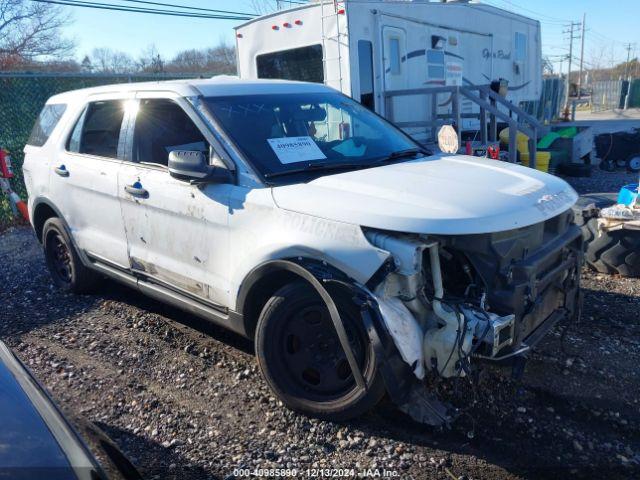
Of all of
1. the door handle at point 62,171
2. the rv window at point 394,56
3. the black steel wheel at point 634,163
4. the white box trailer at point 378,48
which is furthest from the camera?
the black steel wheel at point 634,163

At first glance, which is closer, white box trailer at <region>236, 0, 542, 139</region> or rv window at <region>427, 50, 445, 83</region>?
white box trailer at <region>236, 0, 542, 139</region>

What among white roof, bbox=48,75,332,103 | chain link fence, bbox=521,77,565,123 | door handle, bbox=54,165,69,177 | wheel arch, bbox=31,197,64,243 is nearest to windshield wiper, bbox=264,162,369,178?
white roof, bbox=48,75,332,103

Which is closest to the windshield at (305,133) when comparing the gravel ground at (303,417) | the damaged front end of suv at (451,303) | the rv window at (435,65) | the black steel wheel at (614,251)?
the damaged front end of suv at (451,303)

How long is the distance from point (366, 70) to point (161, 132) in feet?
18.4

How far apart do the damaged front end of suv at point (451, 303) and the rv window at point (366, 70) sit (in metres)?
6.24

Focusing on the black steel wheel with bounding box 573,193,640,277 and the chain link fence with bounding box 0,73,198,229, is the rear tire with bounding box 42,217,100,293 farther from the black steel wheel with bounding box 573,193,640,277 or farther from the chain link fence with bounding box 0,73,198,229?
the black steel wheel with bounding box 573,193,640,277

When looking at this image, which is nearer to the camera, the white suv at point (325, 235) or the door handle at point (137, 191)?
the white suv at point (325, 235)

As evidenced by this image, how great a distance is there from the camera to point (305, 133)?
3.92 metres

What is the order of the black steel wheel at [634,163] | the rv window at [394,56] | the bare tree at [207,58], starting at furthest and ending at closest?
1. the bare tree at [207,58]
2. the black steel wheel at [634,163]
3. the rv window at [394,56]

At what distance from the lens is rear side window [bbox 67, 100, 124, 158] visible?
4.49 m

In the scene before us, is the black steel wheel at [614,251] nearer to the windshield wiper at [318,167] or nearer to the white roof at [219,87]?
the windshield wiper at [318,167]

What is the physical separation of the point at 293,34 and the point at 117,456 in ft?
27.7

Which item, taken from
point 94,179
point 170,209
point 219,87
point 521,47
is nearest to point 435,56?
point 521,47

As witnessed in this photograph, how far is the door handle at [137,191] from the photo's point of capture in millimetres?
4012
